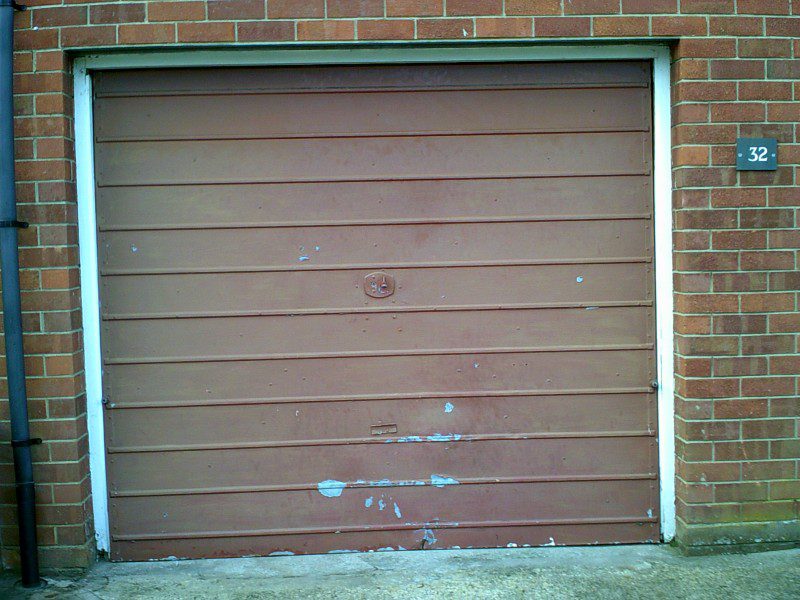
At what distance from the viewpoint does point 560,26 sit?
399cm

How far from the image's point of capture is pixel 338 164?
423 centimetres

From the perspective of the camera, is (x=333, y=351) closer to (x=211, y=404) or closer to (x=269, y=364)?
(x=269, y=364)

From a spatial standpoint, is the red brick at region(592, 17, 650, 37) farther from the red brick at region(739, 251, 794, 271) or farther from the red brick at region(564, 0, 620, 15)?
the red brick at region(739, 251, 794, 271)

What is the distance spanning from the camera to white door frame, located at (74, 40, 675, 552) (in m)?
4.10

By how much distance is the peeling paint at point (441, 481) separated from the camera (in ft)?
14.1

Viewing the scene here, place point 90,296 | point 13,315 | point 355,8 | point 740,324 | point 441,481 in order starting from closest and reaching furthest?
point 13,315 → point 355,8 → point 740,324 → point 90,296 → point 441,481

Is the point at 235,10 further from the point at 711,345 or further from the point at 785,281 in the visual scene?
the point at 785,281

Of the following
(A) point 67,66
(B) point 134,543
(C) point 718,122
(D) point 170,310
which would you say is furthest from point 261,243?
(C) point 718,122

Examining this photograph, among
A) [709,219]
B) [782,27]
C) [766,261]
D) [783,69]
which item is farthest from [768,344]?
[782,27]

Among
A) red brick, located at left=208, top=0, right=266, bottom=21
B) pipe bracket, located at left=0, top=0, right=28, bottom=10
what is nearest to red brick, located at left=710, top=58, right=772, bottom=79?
red brick, located at left=208, top=0, right=266, bottom=21

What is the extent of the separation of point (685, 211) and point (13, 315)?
10.8 feet

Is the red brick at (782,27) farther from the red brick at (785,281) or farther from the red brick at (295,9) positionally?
the red brick at (295,9)

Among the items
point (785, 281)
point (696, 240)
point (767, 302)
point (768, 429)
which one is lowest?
point (768, 429)

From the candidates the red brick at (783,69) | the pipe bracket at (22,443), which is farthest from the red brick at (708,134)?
the pipe bracket at (22,443)
